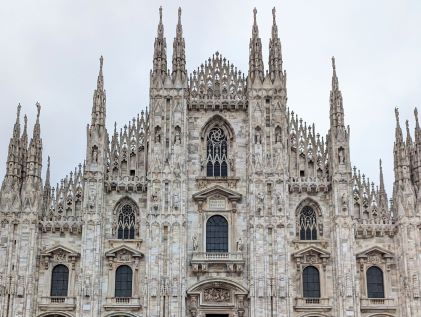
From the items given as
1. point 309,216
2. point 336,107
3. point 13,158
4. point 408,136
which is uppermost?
point 336,107

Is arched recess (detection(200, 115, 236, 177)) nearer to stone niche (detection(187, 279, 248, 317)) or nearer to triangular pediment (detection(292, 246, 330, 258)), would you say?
triangular pediment (detection(292, 246, 330, 258))

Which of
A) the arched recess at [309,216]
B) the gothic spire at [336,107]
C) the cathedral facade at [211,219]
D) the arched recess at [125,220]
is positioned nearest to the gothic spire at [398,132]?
the cathedral facade at [211,219]

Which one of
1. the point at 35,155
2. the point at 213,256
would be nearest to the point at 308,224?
the point at 213,256

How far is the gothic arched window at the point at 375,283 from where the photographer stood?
141ft

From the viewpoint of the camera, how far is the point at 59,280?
43.2 metres

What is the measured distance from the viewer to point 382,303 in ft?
140

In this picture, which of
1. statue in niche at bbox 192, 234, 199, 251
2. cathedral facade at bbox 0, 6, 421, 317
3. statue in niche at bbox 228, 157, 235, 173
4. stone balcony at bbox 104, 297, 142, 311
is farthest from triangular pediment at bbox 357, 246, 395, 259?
stone balcony at bbox 104, 297, 142, 311

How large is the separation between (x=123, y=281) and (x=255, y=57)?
52.1 ft

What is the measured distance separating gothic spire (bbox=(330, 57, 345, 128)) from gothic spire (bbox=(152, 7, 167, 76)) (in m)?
10.4

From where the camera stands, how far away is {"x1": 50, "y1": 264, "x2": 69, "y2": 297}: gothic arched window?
4300 centimetres

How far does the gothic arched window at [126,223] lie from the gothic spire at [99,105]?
538 cm

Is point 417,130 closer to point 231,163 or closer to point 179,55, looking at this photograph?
point 231,163

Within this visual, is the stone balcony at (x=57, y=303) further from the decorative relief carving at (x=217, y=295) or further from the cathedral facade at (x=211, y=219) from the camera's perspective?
the decorative relief carving at (x=217, y=295)

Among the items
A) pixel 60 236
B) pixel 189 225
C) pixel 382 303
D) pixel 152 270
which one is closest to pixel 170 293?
pixel 152 270
